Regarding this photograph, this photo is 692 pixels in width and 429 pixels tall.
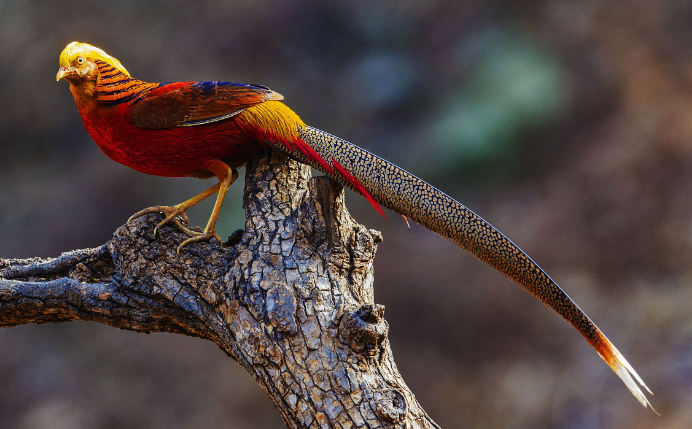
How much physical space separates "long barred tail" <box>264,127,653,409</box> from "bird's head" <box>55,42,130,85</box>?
2.86 ft

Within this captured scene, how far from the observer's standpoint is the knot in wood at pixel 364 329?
7.22ft

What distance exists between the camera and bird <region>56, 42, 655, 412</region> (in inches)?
97.3

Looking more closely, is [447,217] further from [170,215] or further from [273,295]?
[170,215]

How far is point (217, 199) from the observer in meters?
2.64

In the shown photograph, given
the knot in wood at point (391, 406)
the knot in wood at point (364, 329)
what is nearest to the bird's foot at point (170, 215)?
the knot in wood at point (364, 329)

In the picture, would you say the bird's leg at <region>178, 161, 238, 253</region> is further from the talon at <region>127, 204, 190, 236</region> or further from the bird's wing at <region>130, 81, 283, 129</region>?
the bird's wing at <region>130, 81, 283, 129</region>

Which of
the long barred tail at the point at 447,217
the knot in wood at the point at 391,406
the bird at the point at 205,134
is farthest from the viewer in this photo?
the bird at the point at 205,134

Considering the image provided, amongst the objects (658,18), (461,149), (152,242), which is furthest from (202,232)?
(658,18)

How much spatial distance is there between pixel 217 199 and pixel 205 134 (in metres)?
0.29

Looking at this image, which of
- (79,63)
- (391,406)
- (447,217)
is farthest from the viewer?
(79,63)

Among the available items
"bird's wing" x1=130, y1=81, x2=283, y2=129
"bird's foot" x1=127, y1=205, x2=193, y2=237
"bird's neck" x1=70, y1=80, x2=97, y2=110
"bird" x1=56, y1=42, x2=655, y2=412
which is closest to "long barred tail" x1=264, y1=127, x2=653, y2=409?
"bird" x1=56, y1=42, x2=655, y2=412

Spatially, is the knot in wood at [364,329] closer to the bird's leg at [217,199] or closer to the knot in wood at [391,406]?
the knot in wood at [391,406]

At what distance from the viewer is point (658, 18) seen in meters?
4.76

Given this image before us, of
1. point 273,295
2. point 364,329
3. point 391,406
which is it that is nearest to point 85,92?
point 273,295
